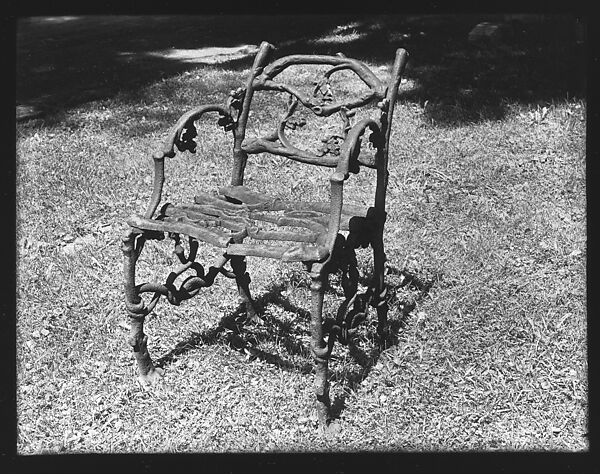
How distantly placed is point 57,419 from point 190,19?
11373 mm

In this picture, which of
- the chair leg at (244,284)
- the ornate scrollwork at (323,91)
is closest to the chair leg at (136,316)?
the chair leg at (244,284)

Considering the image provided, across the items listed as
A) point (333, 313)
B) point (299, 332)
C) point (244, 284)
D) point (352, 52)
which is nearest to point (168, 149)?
point (244, 284)

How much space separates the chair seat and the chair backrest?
8.2 inches

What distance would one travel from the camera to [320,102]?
3.43 meters

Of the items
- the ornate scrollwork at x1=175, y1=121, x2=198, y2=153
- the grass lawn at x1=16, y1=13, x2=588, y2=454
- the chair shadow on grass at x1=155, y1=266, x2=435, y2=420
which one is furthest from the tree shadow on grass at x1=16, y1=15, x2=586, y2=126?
the ornate scrollwork at x1=175, y1=121, x2=198, y2=153

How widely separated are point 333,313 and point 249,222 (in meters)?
1.04

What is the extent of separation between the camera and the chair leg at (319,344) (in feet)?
9.49

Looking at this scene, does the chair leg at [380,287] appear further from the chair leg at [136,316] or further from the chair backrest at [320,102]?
the chair leg at [136,316]

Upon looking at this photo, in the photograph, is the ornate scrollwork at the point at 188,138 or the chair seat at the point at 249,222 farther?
the ornate scrollwork at the point at 188,138

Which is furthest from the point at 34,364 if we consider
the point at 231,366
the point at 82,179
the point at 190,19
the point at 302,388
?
the point at 190,19

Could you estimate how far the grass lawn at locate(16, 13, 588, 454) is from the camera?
3324mm

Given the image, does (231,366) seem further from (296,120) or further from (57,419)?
(296,120)

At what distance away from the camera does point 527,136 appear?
6516 millimetres

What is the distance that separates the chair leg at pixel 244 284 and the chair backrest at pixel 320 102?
1.47 ft
